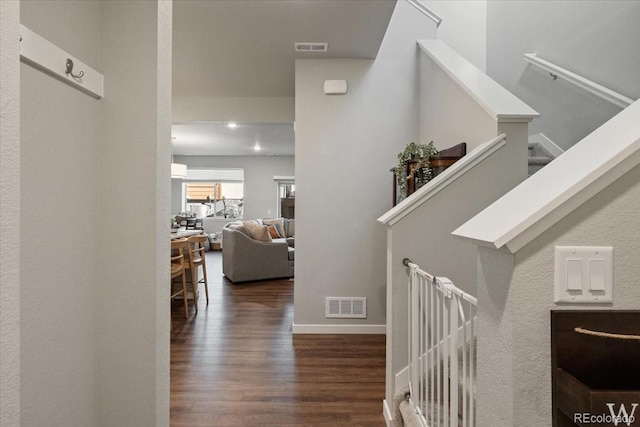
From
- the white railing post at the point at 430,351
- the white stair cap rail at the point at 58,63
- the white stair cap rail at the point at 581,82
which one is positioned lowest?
the white railing post at the point at 430,351

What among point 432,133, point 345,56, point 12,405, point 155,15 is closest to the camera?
point 12,405

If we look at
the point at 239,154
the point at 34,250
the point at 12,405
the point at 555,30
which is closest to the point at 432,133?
the point at 555,30

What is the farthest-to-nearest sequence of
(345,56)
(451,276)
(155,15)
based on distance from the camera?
(345,56)
(451,276)
(155,15)

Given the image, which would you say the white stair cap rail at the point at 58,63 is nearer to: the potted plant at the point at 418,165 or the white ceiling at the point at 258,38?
the white ceiling at the point at 258,38

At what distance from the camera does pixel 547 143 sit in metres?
3.30

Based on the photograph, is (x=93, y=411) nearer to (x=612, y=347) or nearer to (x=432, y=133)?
(x=612, y=347)

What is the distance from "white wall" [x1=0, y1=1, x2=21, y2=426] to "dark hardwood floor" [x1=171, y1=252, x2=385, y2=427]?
1.65 meters

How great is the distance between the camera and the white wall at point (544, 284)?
78cm

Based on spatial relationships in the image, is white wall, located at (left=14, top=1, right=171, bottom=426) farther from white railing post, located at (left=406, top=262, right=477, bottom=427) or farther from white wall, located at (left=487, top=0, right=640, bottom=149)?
white wall, located at (left=487, top=0, right=640, bottom=149)

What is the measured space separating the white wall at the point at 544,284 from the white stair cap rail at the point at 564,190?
2 centimetres

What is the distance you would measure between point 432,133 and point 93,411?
3.06 metres

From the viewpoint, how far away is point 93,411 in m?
1.46

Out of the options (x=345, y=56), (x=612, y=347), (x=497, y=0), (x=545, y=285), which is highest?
(x=497, y=0)
